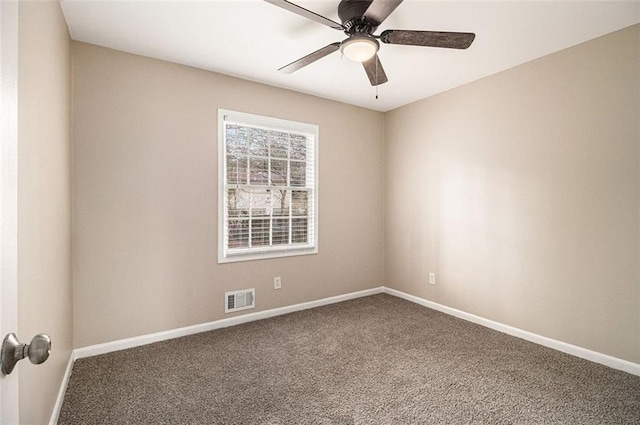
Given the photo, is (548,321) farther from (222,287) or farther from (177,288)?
(177,288)

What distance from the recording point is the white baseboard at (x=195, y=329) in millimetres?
2605

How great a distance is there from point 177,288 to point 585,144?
12.1ft

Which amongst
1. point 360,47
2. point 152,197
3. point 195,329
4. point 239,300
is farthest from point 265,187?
point 360,47

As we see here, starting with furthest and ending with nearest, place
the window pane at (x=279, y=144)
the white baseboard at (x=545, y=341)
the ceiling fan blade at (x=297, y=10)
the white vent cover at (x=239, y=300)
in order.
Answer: the window pane at (x=279, y=144)
the white vent cover at (x=239, y=300)
the white baseboard at (x=545, y=341)
the ceiling fan blade at (x=297, y=10)

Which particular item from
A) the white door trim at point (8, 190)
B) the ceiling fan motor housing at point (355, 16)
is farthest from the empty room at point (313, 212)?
the white door trim at point (8, 190)

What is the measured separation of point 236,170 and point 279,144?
594mm

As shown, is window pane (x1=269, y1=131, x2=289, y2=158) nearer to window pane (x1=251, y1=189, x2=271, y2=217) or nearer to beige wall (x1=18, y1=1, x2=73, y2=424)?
window pane (x1=251, y1=189, x2=271, y2=217)

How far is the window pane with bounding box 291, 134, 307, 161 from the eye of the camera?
3705 mm

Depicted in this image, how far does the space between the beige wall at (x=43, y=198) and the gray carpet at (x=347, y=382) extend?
0.45 meters

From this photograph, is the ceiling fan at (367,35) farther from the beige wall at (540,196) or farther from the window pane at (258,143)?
the window pane at (258,143)

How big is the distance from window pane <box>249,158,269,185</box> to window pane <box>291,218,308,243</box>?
60 cm

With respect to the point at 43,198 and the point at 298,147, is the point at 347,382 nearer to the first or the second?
the point at 43,198

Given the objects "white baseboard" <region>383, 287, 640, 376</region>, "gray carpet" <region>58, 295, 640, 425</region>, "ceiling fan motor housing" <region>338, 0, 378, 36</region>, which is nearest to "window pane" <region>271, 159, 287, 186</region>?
"gray carpet" <region>58, 295, 640, 425</region>

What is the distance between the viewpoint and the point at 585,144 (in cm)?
256
